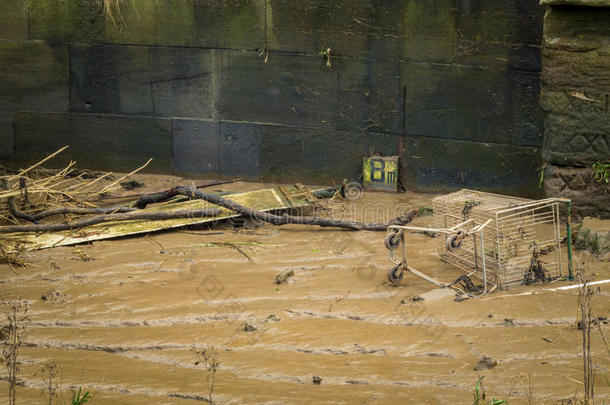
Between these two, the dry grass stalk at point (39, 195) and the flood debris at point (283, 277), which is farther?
the dry grass stalk at point (39, 195)

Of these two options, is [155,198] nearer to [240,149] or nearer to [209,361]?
[240,149]

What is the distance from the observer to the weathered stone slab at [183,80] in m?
8.36

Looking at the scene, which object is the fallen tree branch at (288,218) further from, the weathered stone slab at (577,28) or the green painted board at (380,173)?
the weathered stone slab at (577,28)

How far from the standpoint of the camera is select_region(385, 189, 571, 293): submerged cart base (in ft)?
16.4

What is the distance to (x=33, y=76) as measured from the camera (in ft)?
28.8

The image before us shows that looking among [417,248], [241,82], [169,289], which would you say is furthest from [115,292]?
[241,82]

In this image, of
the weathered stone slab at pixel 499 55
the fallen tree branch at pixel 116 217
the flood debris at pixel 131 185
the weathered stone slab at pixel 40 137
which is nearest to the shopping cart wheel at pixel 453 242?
the fallen tree branch at pixel 116 217

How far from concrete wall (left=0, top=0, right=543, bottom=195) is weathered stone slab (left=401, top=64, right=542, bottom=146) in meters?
0.01

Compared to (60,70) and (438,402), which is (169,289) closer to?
(438,402)

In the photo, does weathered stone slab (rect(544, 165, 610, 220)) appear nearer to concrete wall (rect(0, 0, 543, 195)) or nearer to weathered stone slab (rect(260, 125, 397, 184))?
concrete wall (rect(0, 0, 543, 195))

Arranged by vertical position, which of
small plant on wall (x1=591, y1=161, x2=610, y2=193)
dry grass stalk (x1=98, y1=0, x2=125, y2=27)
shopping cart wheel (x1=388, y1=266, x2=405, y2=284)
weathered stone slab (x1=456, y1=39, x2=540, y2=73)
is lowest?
shopping cart wheel (x1=388, y1=266, x2=405, y2=284)

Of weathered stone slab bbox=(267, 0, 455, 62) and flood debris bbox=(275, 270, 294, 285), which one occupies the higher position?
weathered stone slab bbox=(267, 0, 455, 62)

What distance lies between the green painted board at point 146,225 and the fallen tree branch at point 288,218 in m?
0.17

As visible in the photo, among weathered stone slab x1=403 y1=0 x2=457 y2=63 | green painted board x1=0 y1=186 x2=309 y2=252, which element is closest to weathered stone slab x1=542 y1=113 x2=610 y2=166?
weathered stone slab x1=403 y1=0 x2=457 y2=63
